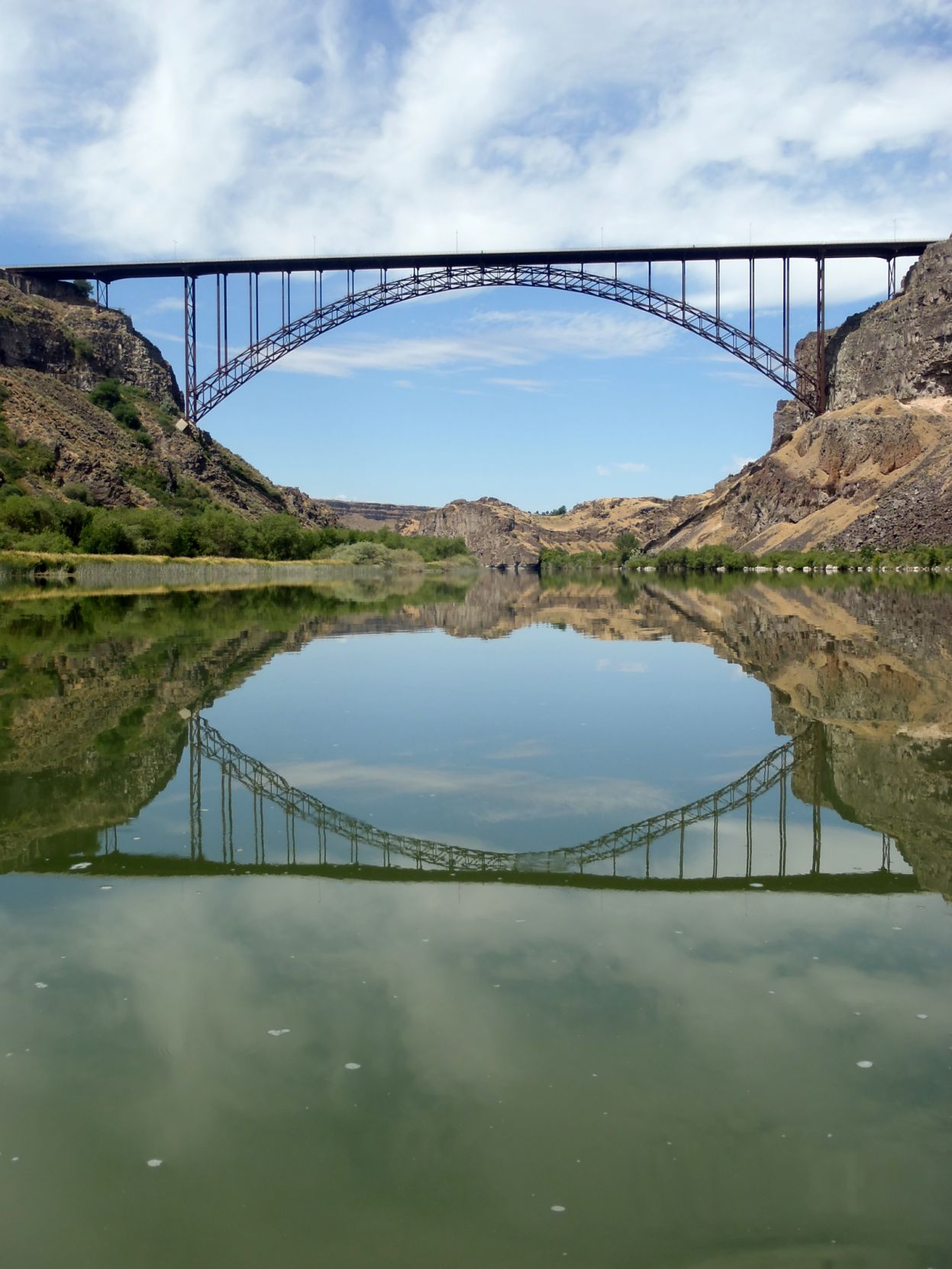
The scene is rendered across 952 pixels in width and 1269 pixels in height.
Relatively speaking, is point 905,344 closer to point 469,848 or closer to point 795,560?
point 795,560

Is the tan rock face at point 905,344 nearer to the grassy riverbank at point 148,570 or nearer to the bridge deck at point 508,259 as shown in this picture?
the bridge deck at point 508,259

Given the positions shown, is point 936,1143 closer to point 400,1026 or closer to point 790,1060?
point 790,1060

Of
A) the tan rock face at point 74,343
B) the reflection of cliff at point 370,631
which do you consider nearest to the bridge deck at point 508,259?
the tan rock face at point 74,343

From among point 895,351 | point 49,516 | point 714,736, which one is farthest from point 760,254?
point 714,736

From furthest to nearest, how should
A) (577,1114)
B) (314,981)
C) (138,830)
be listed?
(138,830)
(314,981)
(577,1114)

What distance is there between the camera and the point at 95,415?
275 feet

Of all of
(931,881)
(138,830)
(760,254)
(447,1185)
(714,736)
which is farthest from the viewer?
(760,254)

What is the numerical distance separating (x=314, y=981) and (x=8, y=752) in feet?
21.6

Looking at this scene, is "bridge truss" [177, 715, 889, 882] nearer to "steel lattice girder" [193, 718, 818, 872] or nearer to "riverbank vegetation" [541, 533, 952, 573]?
"steel lattice girder" [193, 718, 818, 872]

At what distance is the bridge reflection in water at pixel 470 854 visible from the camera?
22.0ft

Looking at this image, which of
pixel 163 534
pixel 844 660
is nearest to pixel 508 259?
pixel 163 534

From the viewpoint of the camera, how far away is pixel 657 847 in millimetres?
7328

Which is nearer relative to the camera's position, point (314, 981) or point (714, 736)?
point (314, 981)

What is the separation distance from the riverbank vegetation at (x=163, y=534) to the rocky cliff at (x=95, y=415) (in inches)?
133
